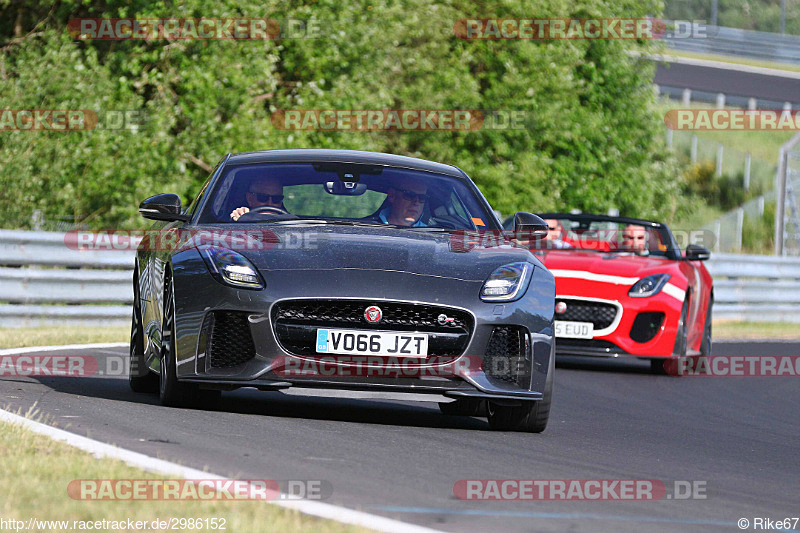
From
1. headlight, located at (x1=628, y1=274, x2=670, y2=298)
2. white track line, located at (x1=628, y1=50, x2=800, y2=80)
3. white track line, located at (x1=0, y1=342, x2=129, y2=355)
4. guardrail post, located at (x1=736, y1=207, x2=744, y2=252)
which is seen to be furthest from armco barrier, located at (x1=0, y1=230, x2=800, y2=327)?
white track line, located at (x1=628, y1=50, x2=800, y2=80)

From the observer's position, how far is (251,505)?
15.1 feet

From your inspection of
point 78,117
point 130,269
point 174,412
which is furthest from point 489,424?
point 78,117

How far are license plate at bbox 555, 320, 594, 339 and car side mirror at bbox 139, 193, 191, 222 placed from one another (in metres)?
5.25

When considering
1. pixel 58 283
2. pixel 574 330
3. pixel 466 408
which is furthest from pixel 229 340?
pixel 58 283

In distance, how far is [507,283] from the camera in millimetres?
7164

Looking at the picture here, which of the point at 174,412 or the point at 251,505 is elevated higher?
the point at 251,505

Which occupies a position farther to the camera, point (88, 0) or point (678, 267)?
point (88, 0)

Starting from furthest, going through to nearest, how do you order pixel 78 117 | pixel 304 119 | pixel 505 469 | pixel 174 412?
pixel 304 119 < pixel 78 117 < pixel 174 412 < pixel 505 469

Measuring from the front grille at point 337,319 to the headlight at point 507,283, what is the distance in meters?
0.26

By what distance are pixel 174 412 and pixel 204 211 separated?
1284mm

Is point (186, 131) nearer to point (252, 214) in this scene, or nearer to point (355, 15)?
point (355, 15)

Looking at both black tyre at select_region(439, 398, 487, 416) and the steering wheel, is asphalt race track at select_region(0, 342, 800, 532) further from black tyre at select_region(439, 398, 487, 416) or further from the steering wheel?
the steering wheel

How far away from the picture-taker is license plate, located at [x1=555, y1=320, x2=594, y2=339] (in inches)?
498

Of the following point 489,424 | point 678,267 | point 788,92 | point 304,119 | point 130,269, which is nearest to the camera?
point 489,424
